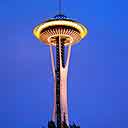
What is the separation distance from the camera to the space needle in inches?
3907

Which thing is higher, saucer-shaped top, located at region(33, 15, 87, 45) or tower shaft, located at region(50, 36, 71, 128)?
saucer-shaped top, located at region(33, 15, 87, 45)

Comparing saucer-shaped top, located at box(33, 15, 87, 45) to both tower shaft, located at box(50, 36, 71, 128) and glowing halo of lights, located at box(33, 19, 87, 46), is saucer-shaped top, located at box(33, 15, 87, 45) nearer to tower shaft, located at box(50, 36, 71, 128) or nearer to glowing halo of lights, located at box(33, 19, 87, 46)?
glowing halo of lights, located at box(33, 19, 87, 46)

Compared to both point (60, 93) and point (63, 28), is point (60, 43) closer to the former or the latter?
point (63, 28)

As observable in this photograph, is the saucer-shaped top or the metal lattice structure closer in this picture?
the metal lattice structure

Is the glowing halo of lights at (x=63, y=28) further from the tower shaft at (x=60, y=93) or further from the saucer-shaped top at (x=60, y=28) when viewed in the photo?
the tower shaft at (x=60, y=93)

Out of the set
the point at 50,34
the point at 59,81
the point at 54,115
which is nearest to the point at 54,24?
the point at 50,34

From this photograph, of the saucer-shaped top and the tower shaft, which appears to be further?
the saucer-shaped top

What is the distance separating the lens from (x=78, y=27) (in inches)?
4144

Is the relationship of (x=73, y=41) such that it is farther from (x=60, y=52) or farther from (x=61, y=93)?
(x=61, y=93)

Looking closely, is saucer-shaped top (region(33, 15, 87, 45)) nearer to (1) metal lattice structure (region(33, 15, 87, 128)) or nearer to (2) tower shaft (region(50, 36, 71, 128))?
(1) metal lattice structure (region(33, 15, 87, 128))

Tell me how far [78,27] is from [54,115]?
20009mm

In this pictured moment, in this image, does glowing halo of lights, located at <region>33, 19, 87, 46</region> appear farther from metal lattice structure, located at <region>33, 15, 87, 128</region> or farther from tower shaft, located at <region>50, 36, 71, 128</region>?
tower shaft, located at <region>50, 36, 71, 128</region>

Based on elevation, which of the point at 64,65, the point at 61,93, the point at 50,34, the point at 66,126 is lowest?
the point at 66,126

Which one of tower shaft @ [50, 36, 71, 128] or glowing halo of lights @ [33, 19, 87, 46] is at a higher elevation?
glowing halo of lights @ [33, 19, 87, 46]
